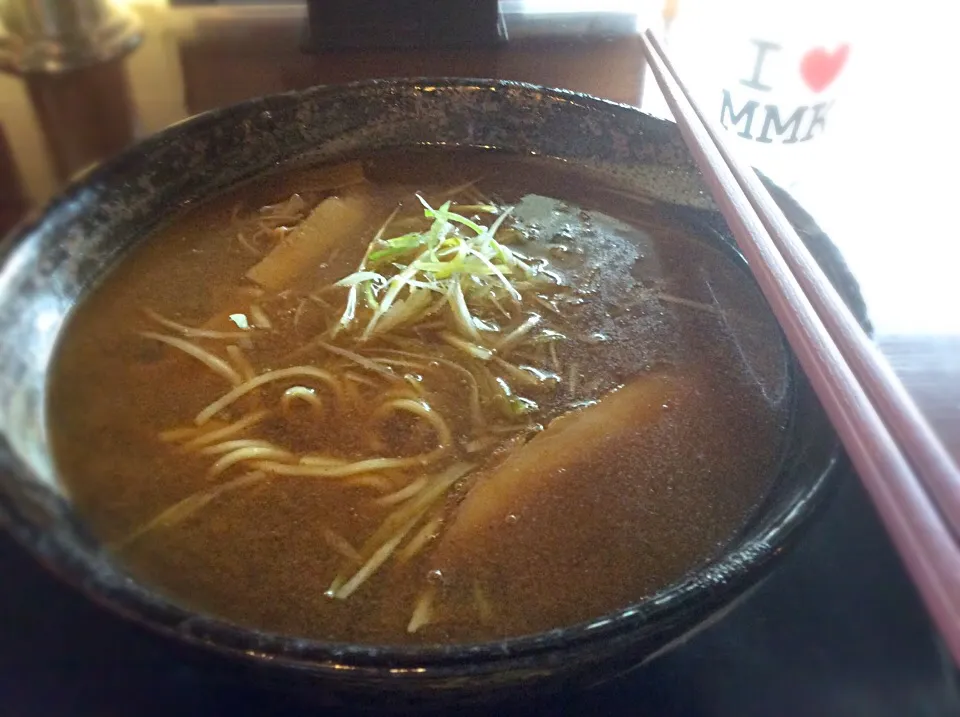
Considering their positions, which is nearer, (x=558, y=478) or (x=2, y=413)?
(x=2, y=413)

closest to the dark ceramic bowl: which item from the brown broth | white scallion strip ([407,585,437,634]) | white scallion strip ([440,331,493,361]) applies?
the brown broth

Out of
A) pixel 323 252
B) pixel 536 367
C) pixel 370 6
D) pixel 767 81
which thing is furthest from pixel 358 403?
pixel 370 6

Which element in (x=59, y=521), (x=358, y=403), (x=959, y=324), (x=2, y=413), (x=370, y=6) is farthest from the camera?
(x=370, y=6)

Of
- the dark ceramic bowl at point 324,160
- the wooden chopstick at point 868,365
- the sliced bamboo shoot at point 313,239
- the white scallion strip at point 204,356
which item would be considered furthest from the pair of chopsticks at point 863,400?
the white scallion strip at point 204,356

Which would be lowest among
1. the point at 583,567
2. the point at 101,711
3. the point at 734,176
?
the point at 101,711

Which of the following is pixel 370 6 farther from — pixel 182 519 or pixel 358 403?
pixel 182 519

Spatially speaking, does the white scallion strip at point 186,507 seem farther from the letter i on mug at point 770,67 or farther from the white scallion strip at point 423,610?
the letter i on mug at point 770,67

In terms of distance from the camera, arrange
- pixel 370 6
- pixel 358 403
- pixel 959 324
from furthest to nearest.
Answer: pixel 370 6 → pixel 959 324 → pixel 358 403

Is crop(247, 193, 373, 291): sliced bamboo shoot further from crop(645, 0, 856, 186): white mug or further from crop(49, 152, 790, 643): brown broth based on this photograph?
crop(645, 0, 856, 186): white mug

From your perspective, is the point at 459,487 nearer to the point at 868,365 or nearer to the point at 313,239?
the point at 868,365
